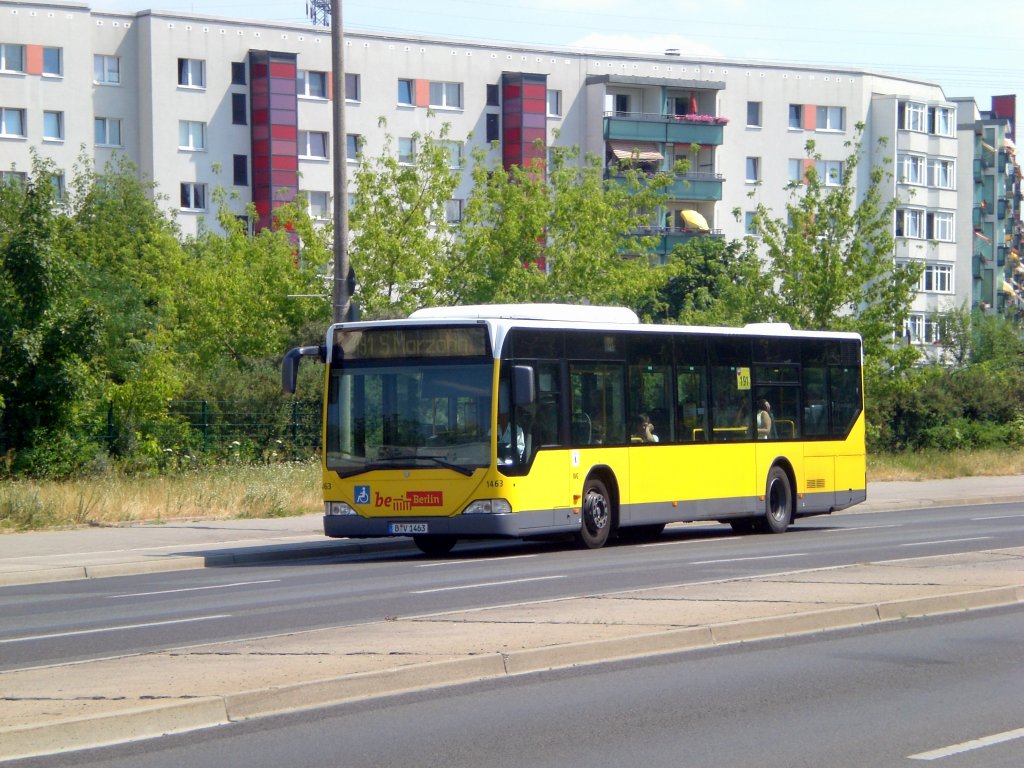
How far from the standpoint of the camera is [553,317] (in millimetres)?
20516

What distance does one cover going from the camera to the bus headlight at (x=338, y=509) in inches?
779

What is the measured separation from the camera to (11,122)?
67.1m

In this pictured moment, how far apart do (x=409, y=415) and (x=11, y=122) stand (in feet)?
173

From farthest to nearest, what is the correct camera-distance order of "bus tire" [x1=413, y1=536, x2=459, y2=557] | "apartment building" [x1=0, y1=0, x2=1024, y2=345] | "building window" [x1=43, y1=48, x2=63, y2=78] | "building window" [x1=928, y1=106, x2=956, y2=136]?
"building window" [x1=928, y1=106, x2=956, y2=136] < "apartment building" [x1=0, y1=0, x2=1024, y2=345] < "building window" [x1=43, y1=48, x2=63, y2=78] < "bus tire" [x1=413, y1=536, x2=459, y2=557]

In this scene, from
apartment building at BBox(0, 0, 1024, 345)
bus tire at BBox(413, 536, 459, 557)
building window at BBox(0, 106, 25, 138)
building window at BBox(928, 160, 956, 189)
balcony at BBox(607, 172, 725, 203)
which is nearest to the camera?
bus tire at BBox(413, 536, 459, 557)

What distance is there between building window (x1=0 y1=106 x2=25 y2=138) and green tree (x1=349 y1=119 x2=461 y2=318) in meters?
28.1

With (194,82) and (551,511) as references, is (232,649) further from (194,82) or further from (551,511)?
(194,82)

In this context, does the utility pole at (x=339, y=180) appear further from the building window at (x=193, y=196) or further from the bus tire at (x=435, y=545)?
the building window at (x=193, y=196)

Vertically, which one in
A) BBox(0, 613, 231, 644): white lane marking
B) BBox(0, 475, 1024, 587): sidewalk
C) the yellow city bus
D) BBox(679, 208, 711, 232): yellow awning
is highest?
BBox(679, 208, 711, 232): yellow awning

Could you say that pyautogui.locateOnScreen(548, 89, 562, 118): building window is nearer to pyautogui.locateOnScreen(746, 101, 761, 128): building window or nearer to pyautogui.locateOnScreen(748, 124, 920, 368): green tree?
pyautogui.locateOnScreen(746, 101, 761, 128): building window

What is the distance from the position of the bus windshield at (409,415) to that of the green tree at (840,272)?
27.5 metres

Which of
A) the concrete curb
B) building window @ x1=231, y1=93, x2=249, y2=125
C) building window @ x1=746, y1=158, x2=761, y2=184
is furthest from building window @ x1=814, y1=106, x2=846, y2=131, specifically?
the concrete curb

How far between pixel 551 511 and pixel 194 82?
54561mm

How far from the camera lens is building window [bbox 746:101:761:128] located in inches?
3332
